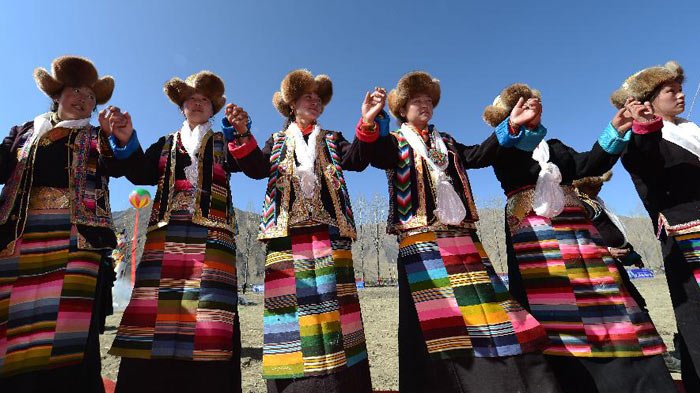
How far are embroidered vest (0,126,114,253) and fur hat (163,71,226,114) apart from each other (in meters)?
0.67

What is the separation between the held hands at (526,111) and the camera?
271 centimetres

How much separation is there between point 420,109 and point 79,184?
2635mm

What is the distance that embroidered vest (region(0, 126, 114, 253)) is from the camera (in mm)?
2676

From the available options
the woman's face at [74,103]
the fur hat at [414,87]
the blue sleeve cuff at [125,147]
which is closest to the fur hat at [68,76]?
the woman's face at [74,103]

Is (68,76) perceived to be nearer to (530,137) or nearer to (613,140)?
(530,137)

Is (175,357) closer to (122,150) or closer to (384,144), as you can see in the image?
(122,150)

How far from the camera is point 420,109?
3.23 m

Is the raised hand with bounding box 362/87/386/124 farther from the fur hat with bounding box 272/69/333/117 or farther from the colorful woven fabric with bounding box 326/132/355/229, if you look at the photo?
the fur hat with bounding box 272/69/333/117

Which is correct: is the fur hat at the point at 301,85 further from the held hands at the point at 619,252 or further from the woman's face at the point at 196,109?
the held hands at the point at 619,252

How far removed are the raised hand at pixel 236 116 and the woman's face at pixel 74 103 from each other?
4.58 feet

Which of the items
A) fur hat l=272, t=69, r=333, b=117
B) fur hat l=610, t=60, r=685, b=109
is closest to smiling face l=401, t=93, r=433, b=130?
fur hat l=272, t=69, r=333, b=117

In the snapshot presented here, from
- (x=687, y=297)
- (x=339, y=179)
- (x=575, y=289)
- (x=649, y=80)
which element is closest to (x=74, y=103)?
(x=339, y=179)

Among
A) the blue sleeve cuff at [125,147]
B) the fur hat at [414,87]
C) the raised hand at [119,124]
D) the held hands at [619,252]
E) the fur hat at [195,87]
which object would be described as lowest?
the held hands at [619,252]

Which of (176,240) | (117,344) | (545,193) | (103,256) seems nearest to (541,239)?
(545,193)
